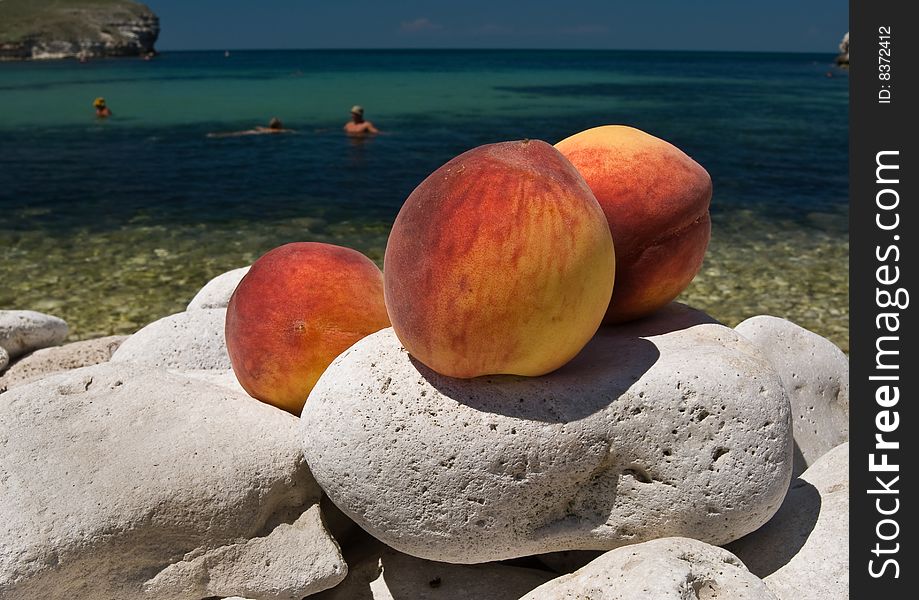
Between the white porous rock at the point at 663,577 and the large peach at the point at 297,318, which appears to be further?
the large peach at the point at 297,318

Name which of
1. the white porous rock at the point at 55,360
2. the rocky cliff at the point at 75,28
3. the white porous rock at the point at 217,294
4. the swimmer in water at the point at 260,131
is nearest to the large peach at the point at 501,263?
the white porous rock at the point at 217,294

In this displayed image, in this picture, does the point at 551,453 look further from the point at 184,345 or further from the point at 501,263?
the point at 184,345

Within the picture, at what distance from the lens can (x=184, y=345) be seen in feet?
12.7

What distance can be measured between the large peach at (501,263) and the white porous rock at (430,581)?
832 mm

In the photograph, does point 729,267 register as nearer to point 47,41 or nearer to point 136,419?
point 136,419

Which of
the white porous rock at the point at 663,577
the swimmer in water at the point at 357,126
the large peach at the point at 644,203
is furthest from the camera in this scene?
the swimmer in water at the point at 357,126

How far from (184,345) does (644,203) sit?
2.32 m

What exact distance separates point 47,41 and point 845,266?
295 feet

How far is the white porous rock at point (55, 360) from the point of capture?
4.68 meters

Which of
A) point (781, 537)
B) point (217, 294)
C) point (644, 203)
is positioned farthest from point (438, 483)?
point (217, 294)

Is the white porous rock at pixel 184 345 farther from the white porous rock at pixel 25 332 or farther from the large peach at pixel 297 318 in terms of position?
the white porous rock at pixel 25 332

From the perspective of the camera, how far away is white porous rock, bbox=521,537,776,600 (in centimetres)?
219

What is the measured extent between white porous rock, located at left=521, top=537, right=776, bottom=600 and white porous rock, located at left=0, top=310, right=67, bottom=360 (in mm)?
3866

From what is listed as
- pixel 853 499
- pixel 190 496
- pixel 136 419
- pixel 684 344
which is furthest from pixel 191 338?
pixel 853 499
